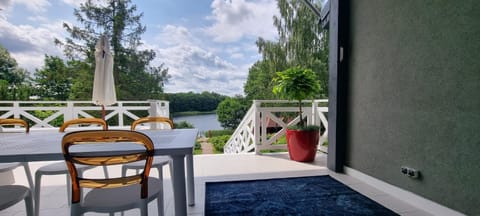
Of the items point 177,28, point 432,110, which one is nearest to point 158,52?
point 177,28

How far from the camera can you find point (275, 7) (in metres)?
9.70

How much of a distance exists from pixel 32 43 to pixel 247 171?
12.0 metres

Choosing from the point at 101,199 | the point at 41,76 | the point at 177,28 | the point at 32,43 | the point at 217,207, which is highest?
the point at 177,28

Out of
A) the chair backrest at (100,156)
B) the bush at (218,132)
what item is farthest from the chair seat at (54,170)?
the bush at (218,132)

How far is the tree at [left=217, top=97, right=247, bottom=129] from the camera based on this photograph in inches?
611

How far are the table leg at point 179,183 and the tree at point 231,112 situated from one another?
45.3 ft

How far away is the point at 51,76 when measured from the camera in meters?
10.6

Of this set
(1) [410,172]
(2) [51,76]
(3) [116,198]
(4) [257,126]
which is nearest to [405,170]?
(1) [410,172]

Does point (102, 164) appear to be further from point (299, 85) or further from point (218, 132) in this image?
point (218, 132)

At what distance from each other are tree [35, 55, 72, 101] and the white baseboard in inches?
509

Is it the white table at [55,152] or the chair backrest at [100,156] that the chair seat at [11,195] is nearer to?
the white table at [55,152]

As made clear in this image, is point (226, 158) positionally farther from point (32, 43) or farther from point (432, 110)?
point (32, 43)

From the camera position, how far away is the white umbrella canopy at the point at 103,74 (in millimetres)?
2674

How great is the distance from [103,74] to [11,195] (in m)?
1.80
